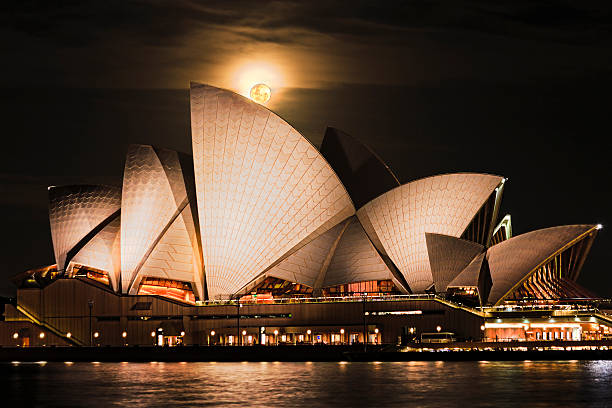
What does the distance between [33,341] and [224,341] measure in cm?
1631

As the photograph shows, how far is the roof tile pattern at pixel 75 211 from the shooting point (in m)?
85.6

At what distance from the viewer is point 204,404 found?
4309 cm

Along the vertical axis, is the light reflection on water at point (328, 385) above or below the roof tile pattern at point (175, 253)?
below

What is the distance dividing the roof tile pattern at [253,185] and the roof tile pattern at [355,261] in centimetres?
253

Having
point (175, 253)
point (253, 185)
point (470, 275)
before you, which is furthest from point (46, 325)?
point (470, 275)

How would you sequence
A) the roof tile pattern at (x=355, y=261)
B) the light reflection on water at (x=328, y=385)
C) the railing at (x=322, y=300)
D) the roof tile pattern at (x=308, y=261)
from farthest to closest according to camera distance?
the roof tile pattern at (x=308, y=261) → the roof tile pattern at (x=355, y=261) → the railing at (x=322, y=300) → the light reflection on water at (x=328, y=385)

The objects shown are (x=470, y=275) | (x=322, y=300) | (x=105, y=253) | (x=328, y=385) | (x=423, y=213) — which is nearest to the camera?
(x=328, y=385)

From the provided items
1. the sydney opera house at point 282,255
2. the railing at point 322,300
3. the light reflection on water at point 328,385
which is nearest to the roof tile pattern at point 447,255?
the sydney opera house at point 282,255

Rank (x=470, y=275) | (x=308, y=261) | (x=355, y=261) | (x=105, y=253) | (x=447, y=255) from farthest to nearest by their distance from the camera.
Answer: (x=105, y=253) < (x=308, y=261) < (x=355, y=261) < (x=447, y=255) < (x=470, y=275)

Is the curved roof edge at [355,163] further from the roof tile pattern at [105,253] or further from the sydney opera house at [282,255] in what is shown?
the roof tile pattern at [105,253]

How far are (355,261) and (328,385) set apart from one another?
104 feet

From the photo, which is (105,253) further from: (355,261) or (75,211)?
(355,261)

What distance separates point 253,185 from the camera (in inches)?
3093

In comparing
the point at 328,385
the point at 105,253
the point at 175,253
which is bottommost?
the point at 328,385
